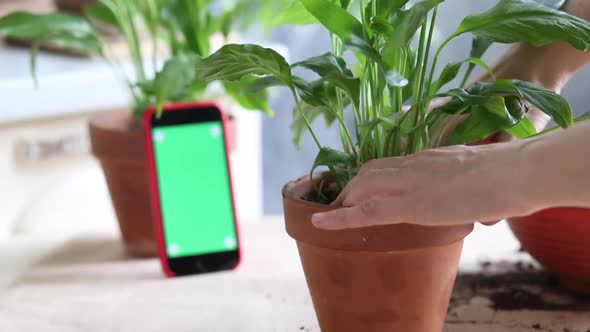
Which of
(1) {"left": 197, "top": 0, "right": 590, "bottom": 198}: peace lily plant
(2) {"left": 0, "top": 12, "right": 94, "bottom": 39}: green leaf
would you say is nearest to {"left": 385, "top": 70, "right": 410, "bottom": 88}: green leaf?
(1) {"left": 197, "top": 0, "right": 590, "bottom": 198}: peace lily plant

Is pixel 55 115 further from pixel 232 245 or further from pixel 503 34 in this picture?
pixel 503 34

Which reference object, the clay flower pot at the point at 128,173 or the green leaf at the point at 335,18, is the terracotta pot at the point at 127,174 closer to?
the clay flower pot at the point at 128,173

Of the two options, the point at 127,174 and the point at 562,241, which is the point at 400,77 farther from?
the point at 127,174

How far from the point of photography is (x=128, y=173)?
A: 3.46ft

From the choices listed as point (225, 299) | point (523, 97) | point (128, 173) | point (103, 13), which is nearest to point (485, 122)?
point (523, 97)

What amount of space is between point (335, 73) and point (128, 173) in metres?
0.46

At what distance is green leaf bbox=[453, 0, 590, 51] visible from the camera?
65 centimetres

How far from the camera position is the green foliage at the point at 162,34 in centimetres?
97

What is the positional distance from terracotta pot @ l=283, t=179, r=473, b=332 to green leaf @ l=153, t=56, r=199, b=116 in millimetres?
290

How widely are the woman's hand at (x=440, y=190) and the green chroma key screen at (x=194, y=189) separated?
14.5 inches

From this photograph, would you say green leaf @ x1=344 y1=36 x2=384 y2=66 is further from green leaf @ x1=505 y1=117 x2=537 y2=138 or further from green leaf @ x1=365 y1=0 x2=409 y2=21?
green leaf @ x1=505 y1=117 x2=537 y2=138

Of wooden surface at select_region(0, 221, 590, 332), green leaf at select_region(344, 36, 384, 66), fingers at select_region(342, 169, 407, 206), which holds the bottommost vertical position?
wooden surface at select_region(0, 221, 590, 332)

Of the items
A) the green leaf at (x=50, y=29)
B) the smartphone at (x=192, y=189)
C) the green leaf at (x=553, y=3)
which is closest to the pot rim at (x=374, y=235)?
the green leaf at (x=553, y=3)

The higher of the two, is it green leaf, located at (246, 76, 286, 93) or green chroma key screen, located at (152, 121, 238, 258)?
green leaf, located at (246, 76, 286, 93)
